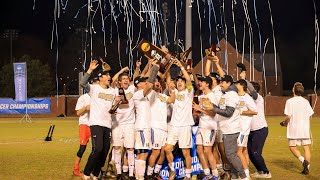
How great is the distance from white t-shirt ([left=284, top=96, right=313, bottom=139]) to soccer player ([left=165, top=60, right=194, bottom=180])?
3190 millimetres

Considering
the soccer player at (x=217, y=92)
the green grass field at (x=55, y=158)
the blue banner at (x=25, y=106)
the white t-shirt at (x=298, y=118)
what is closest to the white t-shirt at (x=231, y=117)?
the soccer player at (x=217, y=92)

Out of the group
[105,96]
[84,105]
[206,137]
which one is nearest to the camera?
[105,96]

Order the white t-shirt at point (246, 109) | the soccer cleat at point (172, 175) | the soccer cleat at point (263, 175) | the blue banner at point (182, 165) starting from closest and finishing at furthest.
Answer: the white t-shirt at point (246, 109), the soccer cleat at point (172, 175), the blue banner at point (182, 165), the soccer cleat at point (263, 175)

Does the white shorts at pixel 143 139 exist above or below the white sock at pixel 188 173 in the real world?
above

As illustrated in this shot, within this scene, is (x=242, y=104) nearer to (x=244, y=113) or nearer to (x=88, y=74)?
(x=244, y=113)

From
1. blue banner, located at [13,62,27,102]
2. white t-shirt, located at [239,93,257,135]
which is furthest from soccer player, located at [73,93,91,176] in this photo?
blue banner, located at [13,62,27,102]

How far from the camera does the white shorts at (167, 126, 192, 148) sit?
43.0ft

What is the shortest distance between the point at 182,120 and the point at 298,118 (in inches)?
138

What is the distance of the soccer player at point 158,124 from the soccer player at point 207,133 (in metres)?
0.71

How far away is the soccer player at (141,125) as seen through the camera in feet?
43.2

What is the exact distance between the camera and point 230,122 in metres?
12.6

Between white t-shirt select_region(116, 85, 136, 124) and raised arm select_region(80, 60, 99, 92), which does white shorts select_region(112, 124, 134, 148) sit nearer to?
white t-shirt select_region(116, 85, 136, 124)

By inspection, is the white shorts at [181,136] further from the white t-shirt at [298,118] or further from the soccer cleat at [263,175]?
the white t-shirt at [298,118]

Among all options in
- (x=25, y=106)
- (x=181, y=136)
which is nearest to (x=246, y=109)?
(x=181, y=136)
